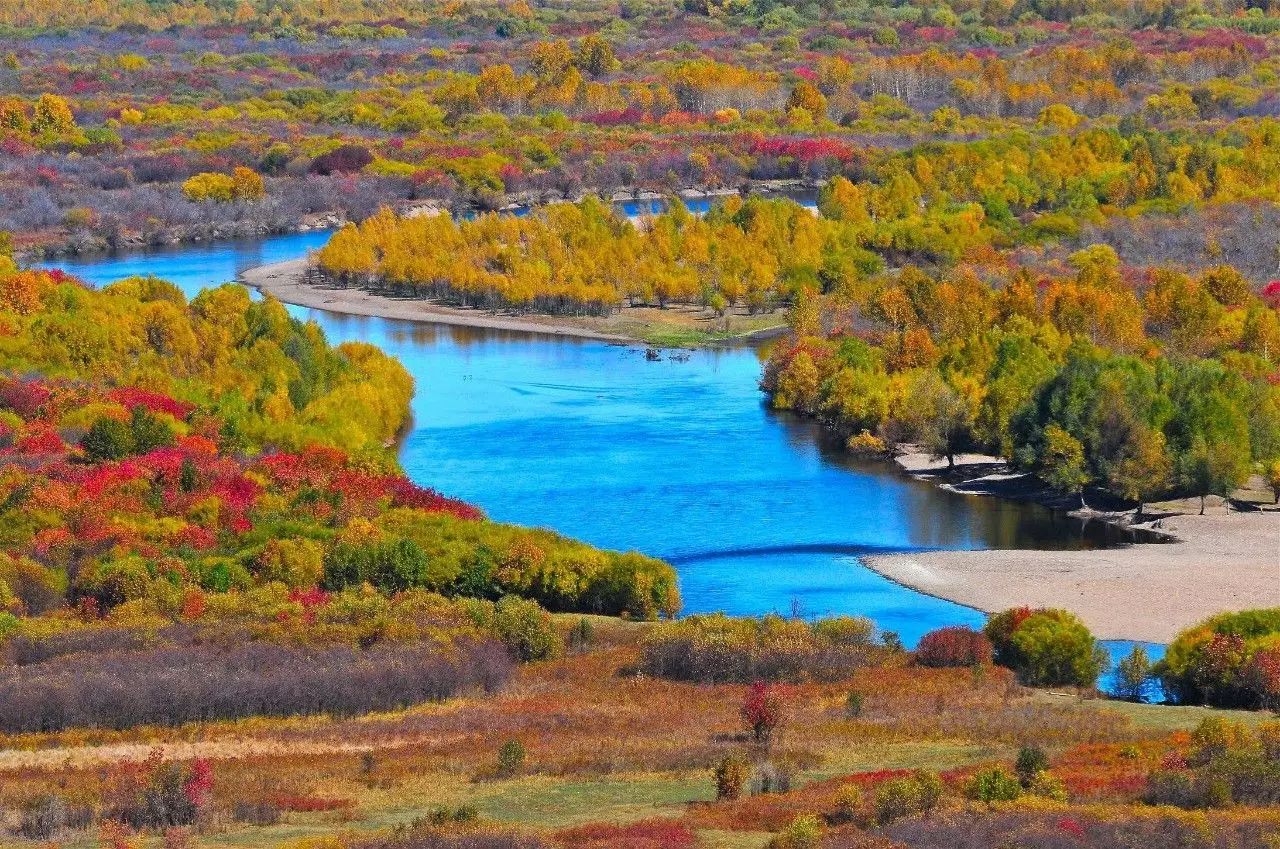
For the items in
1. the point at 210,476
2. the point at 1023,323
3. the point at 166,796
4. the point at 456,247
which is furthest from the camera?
the point at 456,247

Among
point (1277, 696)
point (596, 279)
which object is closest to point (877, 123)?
point (596, 279)

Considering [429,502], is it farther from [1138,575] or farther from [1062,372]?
[1062,372]

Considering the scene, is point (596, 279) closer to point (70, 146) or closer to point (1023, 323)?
point (1023, 323)

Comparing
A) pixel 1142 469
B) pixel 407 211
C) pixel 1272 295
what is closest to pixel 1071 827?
pixel 1142 469

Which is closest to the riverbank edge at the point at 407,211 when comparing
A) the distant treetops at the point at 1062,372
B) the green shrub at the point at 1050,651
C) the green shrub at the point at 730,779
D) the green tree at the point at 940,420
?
the distant treetops at the point at 1062,372

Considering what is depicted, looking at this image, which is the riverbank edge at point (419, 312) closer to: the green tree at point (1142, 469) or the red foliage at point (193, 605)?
the green tree at point (1142, 469)

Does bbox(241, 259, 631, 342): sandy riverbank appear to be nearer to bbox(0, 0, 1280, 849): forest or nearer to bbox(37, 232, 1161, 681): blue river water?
bbox(0, 0, 1280, 849): forest
